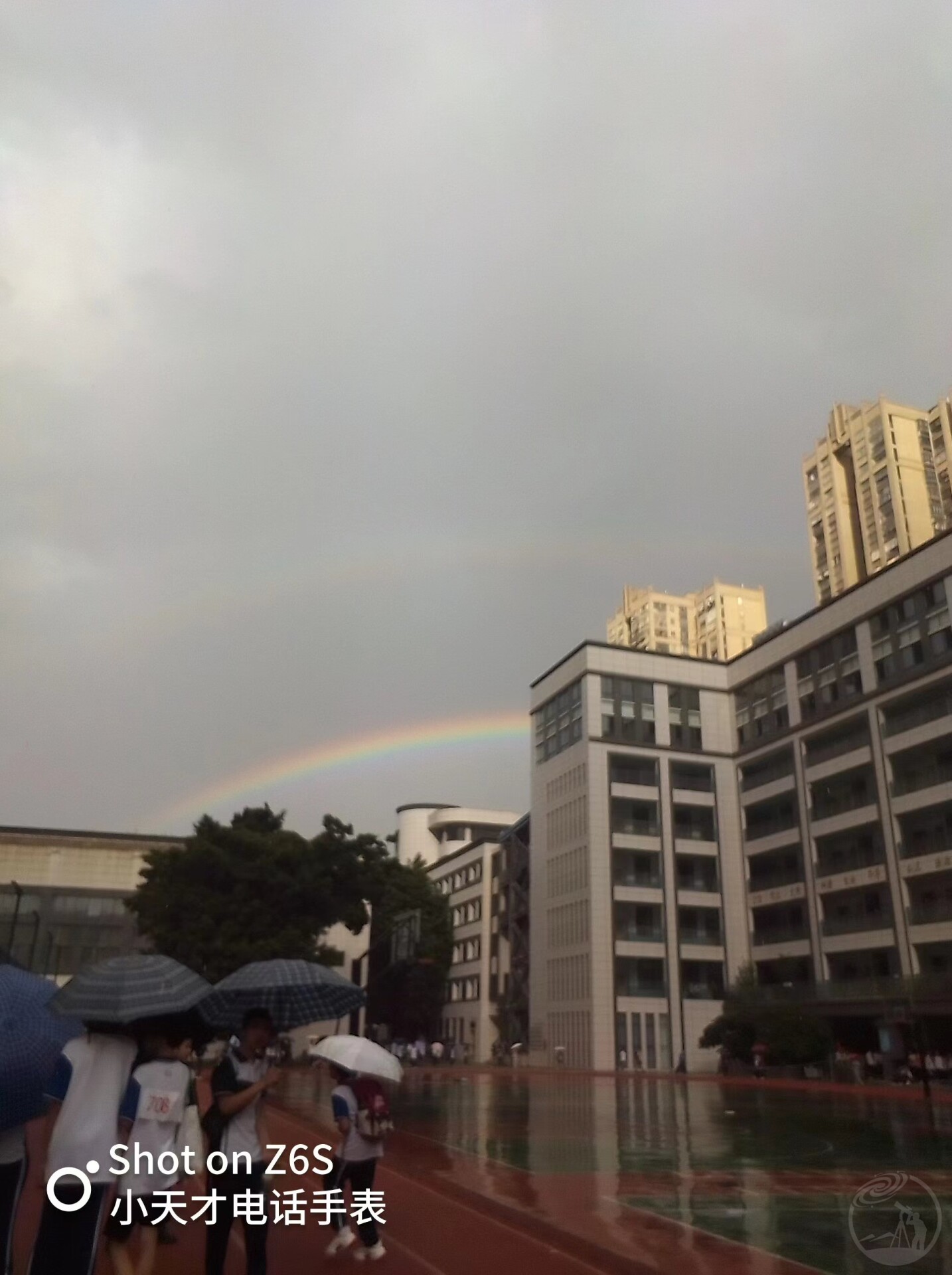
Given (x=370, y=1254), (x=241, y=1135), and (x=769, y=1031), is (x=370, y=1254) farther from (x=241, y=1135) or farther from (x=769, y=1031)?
(x=769, y=1031)

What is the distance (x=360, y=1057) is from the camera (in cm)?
759

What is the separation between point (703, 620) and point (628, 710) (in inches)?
2755

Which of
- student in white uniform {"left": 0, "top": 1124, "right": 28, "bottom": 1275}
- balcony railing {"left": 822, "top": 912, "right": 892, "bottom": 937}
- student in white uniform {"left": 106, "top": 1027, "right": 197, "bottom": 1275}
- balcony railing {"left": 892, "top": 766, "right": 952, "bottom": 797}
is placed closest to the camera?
student in white uniform {"left": 0, "top": 1124, "right": 28, "bottom": 1275}

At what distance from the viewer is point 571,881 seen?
57281 mm

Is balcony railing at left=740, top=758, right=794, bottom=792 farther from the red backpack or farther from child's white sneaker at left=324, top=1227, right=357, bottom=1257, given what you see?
the red backpack

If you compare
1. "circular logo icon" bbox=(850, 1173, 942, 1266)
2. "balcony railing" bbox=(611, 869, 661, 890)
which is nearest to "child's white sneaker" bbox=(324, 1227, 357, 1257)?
"circular logo icon" bbox=(850, 1173, 942, 1266)

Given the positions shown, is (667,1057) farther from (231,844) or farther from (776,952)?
(231,844)

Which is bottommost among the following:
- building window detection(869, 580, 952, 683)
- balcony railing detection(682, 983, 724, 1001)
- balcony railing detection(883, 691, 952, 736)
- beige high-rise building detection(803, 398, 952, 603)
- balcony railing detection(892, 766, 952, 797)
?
balcony railing detection(682, 983, 724, 1001)

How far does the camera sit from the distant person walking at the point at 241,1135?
5602 mm

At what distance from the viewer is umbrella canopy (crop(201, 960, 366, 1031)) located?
655 cm

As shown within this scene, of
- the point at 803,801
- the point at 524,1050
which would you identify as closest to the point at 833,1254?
the point at 803,801

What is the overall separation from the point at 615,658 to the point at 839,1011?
23134 mm

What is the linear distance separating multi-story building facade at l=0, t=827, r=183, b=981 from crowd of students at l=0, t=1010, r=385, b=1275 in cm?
7104

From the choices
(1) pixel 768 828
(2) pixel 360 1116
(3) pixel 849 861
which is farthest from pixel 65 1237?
(1) pixel 768 828
